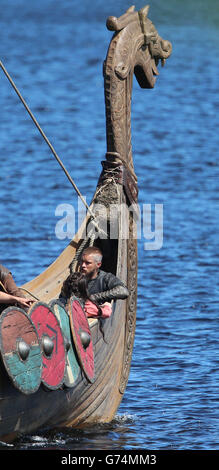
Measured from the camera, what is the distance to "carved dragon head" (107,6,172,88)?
14.7 metres

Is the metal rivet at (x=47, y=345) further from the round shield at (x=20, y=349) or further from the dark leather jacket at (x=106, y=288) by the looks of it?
the dark leather jacket at (x=106, y=288)

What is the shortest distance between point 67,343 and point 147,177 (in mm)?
20221

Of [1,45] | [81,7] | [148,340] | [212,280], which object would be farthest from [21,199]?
[81,7]

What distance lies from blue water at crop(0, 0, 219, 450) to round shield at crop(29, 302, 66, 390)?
876mm

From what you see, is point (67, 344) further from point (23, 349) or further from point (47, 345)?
point (23, 349)

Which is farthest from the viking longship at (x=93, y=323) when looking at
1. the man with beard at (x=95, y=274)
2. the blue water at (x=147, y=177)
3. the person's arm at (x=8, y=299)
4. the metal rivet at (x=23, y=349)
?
the blue water at (x=147, y=177)

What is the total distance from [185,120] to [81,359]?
30.3 m

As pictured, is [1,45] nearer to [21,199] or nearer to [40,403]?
[21,199]

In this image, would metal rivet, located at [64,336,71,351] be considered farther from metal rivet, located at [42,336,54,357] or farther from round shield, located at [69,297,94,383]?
metal rivet, located at [42,336,54,357]

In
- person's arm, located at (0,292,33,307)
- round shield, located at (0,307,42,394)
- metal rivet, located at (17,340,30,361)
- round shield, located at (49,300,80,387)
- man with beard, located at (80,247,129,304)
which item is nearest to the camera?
round shield, located at (0,307,42,394)

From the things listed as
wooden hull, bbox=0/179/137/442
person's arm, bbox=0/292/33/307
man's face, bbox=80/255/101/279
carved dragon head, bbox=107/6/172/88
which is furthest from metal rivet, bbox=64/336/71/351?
carved dragon head, bbox=107/6/172/88

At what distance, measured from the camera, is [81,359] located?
491 inches

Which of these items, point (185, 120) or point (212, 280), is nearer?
point (212, 280)

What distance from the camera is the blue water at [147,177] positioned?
602 inches
